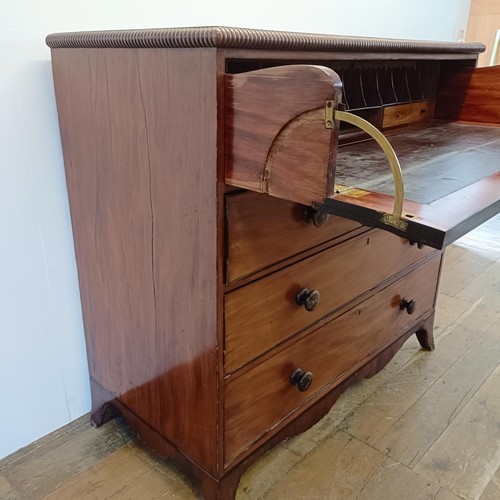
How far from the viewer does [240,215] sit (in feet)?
2.73

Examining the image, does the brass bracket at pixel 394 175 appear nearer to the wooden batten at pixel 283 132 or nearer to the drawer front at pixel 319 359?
the wooden batten at pixel 283 132

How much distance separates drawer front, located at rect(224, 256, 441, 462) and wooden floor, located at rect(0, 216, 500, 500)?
0.19 metres

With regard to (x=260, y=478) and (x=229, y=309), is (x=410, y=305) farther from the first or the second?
(x=229, y=309)

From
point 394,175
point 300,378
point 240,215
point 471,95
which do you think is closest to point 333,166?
point 394,175

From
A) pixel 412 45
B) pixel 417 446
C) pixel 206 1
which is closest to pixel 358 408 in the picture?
pixel 417 446

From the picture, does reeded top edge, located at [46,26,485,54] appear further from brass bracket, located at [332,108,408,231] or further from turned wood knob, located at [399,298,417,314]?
turned wood knob, located at [399,298,417,314]

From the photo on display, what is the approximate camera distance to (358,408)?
4.71ft

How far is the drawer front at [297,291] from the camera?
91 cm

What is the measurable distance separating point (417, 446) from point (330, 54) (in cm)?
100

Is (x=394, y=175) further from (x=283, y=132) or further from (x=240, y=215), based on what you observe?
(x=240, y=215)

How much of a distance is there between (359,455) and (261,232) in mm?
721

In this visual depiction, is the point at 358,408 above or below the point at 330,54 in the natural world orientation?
below

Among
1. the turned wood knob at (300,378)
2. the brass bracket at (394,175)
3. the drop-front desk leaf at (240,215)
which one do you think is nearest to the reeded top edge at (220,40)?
the drop-front desk leaf at (240,215)

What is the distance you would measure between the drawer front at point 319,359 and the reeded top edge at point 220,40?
0.59 m
